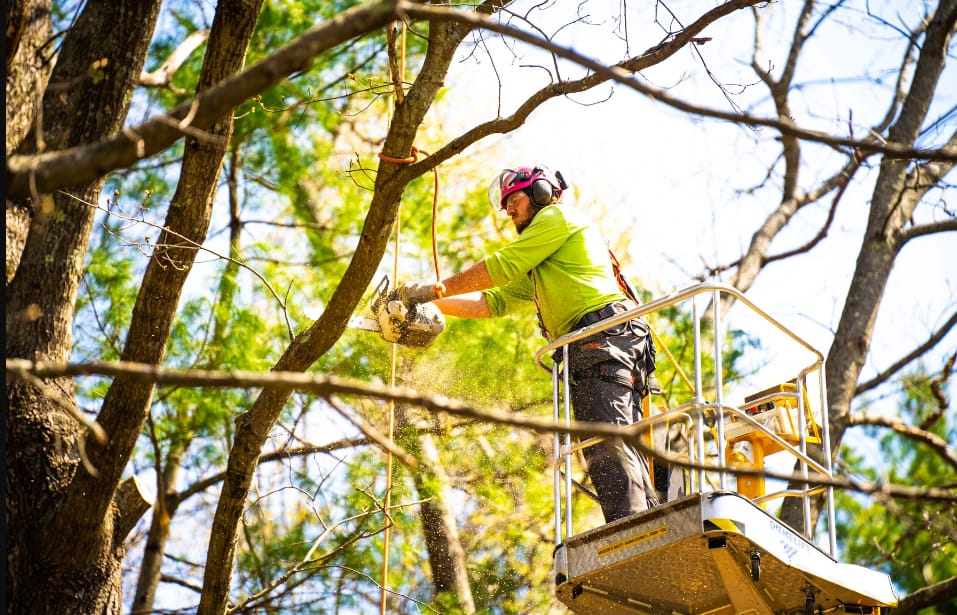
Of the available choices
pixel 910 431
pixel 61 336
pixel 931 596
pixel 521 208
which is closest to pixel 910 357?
pixel 910 431

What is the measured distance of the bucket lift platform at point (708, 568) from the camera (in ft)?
13.0

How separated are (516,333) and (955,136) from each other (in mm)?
4102

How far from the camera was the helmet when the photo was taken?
5.24 m

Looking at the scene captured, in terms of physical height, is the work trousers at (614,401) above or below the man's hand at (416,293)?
below

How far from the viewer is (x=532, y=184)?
5.27 metres

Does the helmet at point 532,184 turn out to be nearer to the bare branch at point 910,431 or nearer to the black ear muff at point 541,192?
the black ear muff at point 541,192

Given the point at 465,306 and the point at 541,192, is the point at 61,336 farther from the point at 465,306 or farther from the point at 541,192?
the point at 541,192

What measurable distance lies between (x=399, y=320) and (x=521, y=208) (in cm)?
80

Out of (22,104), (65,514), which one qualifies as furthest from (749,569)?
(22,104)

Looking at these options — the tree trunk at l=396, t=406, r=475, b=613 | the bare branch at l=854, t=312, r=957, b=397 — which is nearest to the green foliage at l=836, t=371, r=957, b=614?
the bare branch at l=854, t=312, r=957, b=397

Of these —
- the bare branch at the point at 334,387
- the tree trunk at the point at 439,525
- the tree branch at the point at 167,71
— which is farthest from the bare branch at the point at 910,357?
the bare branch at the point at 334,387

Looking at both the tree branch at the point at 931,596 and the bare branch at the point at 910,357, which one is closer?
the tree branch at the point at 931,596

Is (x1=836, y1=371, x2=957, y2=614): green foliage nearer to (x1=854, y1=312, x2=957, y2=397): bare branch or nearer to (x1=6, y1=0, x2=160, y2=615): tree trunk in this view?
(x1=854, y1=312, x2=957, y2=397): bare branch

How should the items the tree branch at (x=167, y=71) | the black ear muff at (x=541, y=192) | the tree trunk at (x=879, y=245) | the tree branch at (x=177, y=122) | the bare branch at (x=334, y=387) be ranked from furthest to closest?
the tree trunk at (x=879, y=245) < the tree branch at (x=167, y=71) < the black ear muff at (x=541, y=192) < the tree branch at (x=177, y=122) < the bare branch at (x=334, y=387)
